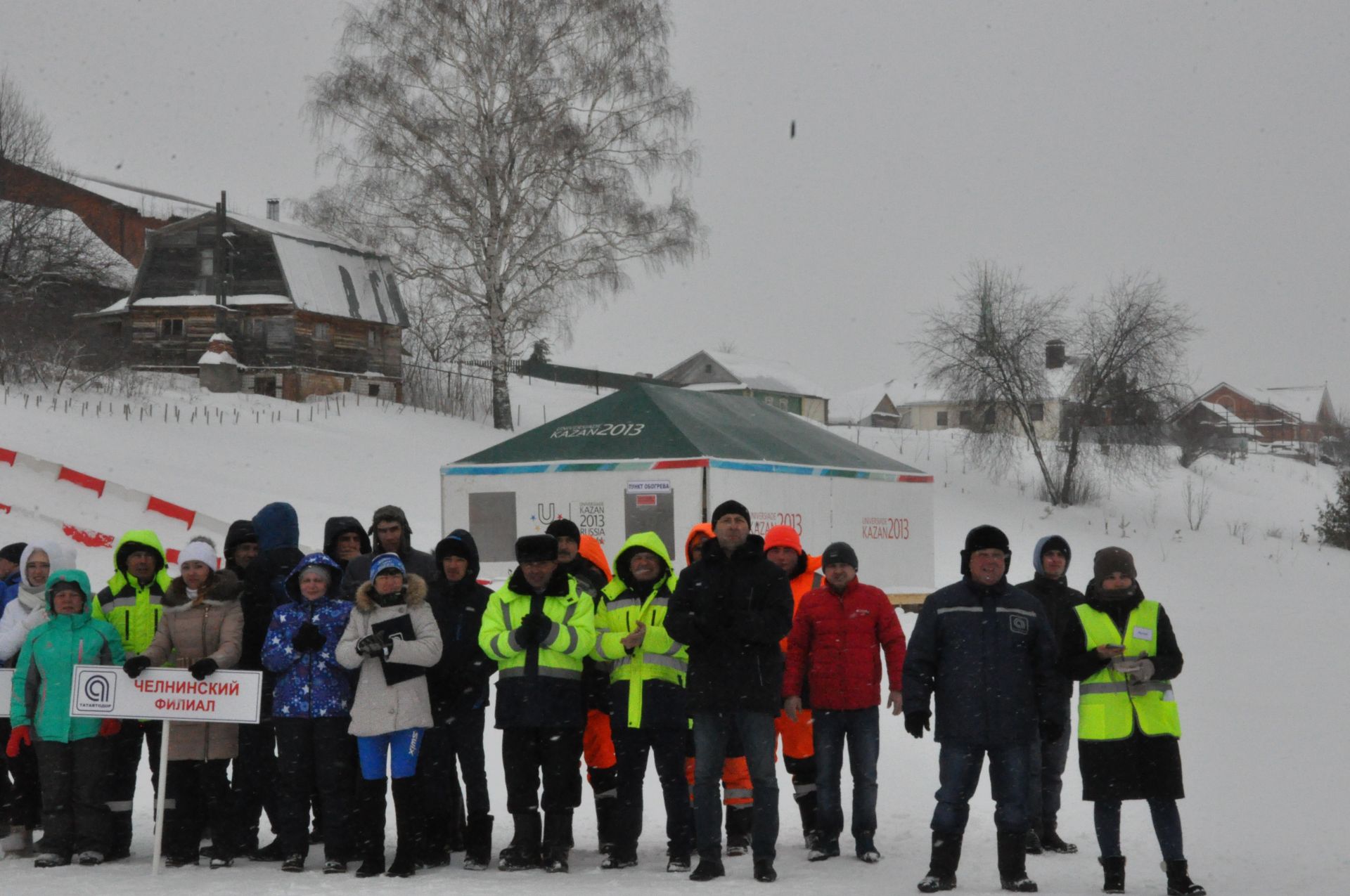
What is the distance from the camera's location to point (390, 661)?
20.1ft

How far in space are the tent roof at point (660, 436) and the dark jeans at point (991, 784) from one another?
7.52 meters

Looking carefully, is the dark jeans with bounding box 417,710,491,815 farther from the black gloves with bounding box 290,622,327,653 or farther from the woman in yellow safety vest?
the woman in yellow safety vest

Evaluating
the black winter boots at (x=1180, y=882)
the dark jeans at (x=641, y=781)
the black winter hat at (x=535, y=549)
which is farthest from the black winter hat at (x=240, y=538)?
the black winter boots at (x=1180, y=882)

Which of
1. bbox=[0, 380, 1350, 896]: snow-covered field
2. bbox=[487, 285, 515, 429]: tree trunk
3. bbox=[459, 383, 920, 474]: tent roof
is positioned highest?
bbox=[487, 285, 515, 429]: tree trunk

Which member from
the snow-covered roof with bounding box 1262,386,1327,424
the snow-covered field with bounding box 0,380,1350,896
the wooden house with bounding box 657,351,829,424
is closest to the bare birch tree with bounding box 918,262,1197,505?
the snow-covered field with bounding box 0,380,1350,896

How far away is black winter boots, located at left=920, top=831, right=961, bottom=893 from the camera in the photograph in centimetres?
568

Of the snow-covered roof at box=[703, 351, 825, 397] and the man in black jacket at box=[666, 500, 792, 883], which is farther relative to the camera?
the snow-covered roof at box=[703, 351, 825, 397]

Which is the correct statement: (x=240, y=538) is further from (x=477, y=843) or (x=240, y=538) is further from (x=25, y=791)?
(x=477, y=843)

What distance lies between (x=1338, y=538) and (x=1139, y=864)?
25.9 metres

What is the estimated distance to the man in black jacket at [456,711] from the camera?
6.35m

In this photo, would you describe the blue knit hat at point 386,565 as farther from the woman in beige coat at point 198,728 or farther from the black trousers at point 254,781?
the black trousers at point 254,781

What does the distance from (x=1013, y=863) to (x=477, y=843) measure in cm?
239

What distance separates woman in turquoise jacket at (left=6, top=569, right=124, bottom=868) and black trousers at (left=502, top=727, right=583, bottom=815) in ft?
6.26

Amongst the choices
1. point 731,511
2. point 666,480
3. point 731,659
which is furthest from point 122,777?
point 666,480
